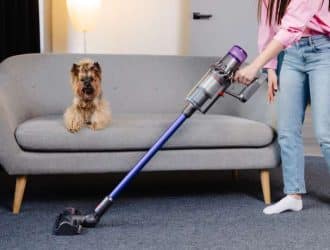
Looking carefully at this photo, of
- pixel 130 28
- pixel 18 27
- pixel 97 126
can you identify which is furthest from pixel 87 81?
pixel 130 28

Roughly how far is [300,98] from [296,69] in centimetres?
13

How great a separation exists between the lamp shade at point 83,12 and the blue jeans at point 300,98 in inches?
86.0

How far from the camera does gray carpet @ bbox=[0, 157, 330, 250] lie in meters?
1.93

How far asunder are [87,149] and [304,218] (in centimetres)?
102

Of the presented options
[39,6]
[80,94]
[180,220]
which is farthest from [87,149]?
[39,6]

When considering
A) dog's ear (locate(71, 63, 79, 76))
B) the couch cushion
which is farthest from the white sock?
dog's ear (locate(71, 63, 79, 76))

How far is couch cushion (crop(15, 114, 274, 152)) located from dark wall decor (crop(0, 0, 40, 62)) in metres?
1.38

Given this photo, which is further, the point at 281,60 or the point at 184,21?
the point at 184,21

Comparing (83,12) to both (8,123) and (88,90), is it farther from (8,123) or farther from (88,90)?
(8,123)

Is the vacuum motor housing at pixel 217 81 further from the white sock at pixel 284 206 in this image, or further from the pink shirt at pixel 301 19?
the white sock at pixel 284 206

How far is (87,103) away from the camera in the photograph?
2477 millimetres

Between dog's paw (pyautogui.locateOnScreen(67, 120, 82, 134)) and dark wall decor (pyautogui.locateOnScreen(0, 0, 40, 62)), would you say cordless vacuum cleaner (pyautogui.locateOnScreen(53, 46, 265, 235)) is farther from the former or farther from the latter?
dark wall decor (pyautogui.locateOnScreen(0, 0, 40, 62))

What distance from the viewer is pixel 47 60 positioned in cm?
296

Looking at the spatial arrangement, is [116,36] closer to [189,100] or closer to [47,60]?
[47,60]
